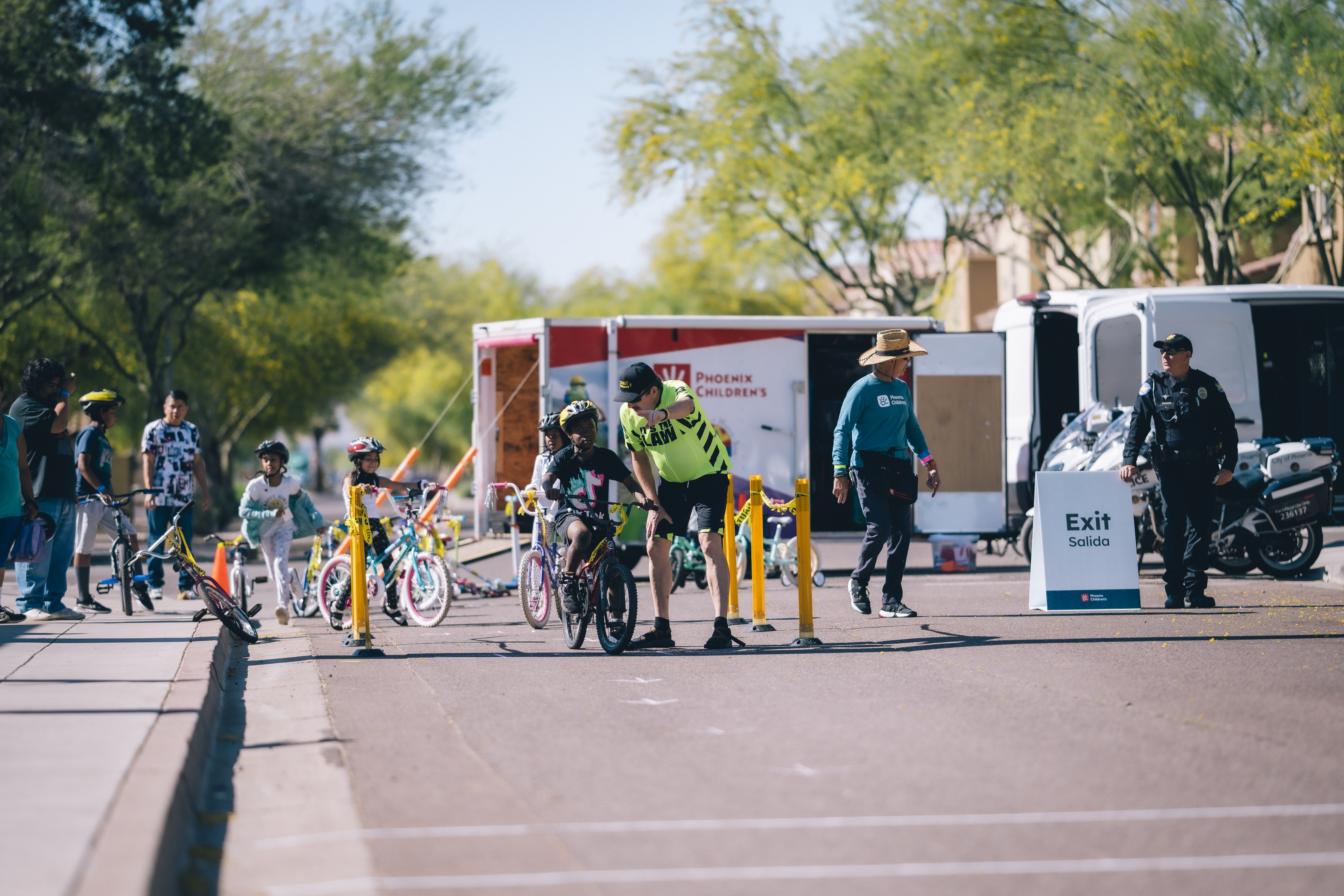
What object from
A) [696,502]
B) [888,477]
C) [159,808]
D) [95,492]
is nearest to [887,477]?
[888,477]

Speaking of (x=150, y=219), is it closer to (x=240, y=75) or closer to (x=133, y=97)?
(x=133, y=97)

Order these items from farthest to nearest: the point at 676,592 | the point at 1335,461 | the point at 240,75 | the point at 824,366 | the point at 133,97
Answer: the point at 240,75
the point at 133,97
the point at 824,366
the point at 676,592
the point at 1335,461

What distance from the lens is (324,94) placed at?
29.0 metres

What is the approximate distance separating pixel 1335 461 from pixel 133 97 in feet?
60.0

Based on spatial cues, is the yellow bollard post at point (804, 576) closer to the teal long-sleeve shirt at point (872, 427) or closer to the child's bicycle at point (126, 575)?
the teal long-sleeve shirt at point (872, 427)

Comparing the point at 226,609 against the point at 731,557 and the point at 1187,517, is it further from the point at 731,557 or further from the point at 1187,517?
the point at 1187,517

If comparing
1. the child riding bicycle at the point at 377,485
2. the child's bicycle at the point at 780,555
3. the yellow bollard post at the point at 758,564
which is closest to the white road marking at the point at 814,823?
the yellow bollard post at the point at 758,564

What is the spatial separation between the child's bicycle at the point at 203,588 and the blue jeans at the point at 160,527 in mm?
196

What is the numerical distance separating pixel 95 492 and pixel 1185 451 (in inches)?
333

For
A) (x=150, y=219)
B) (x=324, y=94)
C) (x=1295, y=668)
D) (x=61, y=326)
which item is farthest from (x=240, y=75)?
(x=1295, y=668)

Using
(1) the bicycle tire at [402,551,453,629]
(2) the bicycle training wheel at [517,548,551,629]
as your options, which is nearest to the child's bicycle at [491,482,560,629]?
(2) the bicycle training wheel at [517,548,551,629]

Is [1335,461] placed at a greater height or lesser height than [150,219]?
lesser

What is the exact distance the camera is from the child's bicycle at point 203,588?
31.8ft

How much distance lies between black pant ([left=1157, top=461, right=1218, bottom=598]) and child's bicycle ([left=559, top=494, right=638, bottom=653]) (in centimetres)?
420
